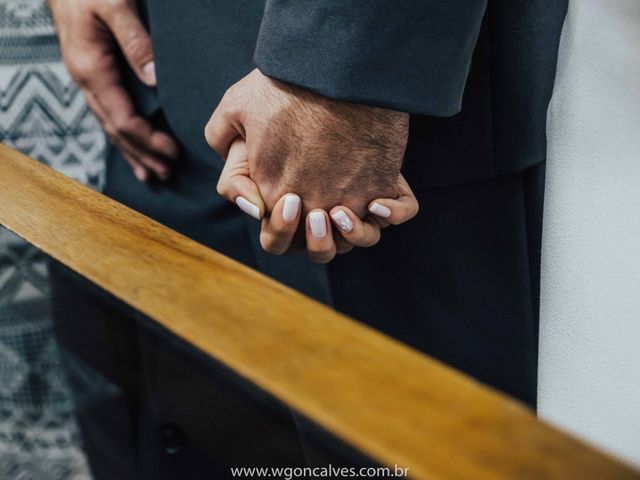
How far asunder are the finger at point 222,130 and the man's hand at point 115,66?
202 mm

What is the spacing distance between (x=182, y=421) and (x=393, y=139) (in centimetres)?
21

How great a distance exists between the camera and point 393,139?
1.55 feet

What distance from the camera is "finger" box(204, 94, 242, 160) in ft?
1.64

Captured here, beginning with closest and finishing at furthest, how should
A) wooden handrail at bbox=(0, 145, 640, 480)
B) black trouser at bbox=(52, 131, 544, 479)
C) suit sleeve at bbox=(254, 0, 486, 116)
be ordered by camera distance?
wooden handrail at bbox=(0, 145, 640, 480)
black trouser at bbox=(52, 131, 544, 479)
suit sleeve at bbox=(254, 0, 486, 116)

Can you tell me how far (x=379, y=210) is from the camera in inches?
18.8

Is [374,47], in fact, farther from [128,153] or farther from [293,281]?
[128,153]

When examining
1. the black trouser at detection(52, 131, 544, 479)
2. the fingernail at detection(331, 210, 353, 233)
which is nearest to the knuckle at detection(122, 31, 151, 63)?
the black trouser at detection(52, 131, 544, 479)

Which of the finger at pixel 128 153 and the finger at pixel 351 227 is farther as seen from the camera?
the finger at pixel 128 153

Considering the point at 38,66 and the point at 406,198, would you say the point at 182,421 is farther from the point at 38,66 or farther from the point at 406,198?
the point at 38,66

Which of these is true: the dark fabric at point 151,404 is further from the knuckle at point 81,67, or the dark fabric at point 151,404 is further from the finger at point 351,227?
the knuckle at point 81,67

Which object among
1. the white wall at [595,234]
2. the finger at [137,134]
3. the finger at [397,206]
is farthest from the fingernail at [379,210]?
the finger at [137,134]

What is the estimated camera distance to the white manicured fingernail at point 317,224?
1.54ft

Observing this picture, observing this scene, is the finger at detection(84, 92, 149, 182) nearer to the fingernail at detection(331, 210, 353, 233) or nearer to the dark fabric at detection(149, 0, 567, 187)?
the dark fabric at detection(149, 0, 567, 187)

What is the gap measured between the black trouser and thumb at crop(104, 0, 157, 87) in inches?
3.5
